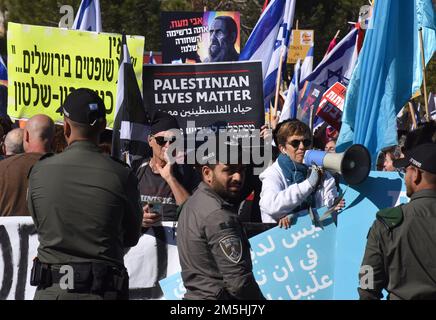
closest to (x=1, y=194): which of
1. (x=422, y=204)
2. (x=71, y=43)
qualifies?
(x=71, y=43)

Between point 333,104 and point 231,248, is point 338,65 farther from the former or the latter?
point 231,248

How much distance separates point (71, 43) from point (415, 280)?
558 centimetres

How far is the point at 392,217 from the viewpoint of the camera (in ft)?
16.2

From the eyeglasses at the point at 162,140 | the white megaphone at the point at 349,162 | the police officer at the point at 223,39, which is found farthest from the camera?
the police officer at the point at 223,39

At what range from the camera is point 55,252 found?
16.6ft

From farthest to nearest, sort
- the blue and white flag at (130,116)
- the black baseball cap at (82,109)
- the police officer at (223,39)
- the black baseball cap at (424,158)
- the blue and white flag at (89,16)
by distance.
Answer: the police officer at (223,39)
the blue and white flag at (89,16)
the blue and white flag at (130,116)
the black baseball cap at (82,109)
the black baseball cap at (424,158)

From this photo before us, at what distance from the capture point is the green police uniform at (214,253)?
16.3 feet

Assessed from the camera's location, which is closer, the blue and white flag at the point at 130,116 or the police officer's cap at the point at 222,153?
the police officer's cap at the point at 222,153

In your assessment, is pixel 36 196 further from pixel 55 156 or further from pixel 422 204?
pixel 422 204

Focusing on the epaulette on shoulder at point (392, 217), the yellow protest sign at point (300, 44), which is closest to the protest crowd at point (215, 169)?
the epaulette on shoulder at point (392, 217)

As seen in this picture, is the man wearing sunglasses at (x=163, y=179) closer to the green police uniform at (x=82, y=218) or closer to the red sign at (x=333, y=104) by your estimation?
the green police uniform at (x=82, y=218)

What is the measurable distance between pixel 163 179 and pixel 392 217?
2.86 m

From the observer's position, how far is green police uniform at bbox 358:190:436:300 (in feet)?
16.0

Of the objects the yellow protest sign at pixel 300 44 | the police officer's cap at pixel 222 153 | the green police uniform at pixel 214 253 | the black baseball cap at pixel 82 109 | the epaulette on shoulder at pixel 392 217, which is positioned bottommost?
the yellow protest sign at pixel 300 44
